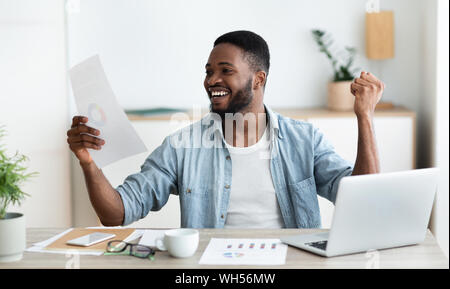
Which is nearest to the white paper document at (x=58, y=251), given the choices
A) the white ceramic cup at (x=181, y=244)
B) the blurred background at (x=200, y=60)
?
the white ceramic cup at (x=181, y=244)

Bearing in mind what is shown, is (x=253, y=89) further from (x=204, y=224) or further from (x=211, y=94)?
(x=204, y=224)

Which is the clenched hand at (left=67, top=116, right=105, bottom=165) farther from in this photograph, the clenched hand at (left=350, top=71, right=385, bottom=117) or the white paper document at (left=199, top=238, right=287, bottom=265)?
the clenched hand at (left=350, top=71, right=385, bottom=117)

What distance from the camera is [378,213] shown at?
57.1 inches

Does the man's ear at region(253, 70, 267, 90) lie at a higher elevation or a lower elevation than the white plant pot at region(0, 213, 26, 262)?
higher

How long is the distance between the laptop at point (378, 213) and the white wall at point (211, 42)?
2141 mm

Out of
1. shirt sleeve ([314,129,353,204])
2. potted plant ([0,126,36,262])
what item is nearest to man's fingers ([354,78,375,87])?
shirt sleeve ([314,129,353,204])

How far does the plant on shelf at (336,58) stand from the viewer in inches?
137

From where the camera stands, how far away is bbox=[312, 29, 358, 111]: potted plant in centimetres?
341

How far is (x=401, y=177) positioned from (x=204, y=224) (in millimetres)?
813

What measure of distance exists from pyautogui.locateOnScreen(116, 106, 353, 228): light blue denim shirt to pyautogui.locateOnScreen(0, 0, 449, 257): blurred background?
1.20 metres

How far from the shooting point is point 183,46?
3602 millimetres

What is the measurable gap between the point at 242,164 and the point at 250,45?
46 centimetres

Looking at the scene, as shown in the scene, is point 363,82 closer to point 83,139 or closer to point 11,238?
point 83,139

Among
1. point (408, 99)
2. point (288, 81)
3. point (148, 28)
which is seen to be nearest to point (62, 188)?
point (148, 28)
